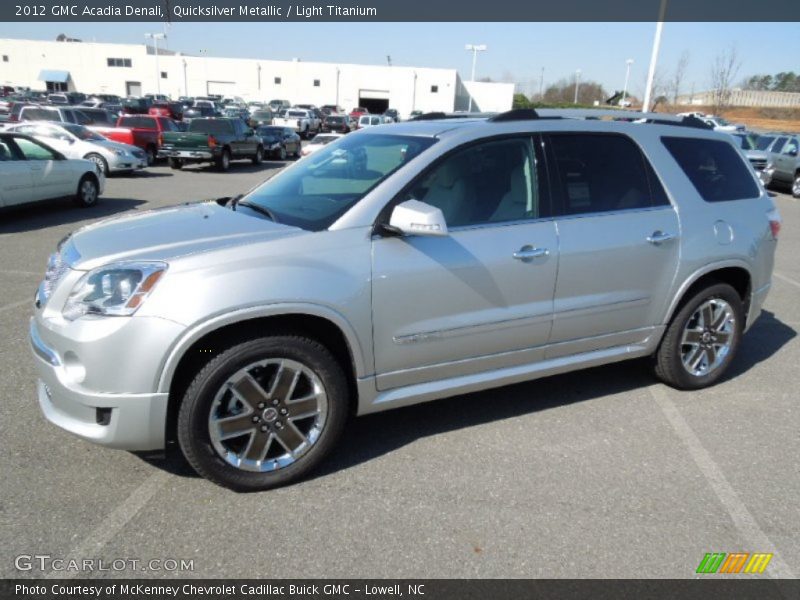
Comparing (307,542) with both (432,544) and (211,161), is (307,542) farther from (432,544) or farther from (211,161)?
(211,161)

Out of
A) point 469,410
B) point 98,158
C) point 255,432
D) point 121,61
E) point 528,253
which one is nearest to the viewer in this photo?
point 255,432

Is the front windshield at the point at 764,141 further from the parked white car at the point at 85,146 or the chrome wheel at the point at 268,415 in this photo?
the chrome wheel at the point at 268,415

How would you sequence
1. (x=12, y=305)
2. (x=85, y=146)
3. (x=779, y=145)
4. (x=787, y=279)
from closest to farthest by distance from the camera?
(x=12, y=305) → (x=787, y=279) → (x=85, y=146) → (x=779, y=145)

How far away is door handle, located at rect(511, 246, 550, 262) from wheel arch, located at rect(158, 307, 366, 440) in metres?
1.05

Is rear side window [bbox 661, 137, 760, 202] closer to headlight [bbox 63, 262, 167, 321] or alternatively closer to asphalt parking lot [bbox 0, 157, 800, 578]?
asphalt parking lot [bbox 0, 157, 800, 578]

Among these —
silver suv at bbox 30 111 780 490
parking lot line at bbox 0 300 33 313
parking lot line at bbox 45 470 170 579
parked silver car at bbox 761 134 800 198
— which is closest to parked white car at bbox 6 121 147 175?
parking lot line at bbox 0 300 33 313

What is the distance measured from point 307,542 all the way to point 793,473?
2698 mm

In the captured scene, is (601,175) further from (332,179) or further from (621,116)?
(332,179)

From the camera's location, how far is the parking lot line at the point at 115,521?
2.58 meters

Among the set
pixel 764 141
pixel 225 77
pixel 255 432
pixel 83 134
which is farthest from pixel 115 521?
pixel 225 77

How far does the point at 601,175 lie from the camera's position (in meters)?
3.85

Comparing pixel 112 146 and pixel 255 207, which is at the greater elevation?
Answer: pixel 255 207

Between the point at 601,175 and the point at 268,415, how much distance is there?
2503mm

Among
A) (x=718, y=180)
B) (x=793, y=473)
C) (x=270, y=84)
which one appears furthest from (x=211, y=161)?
Answer: (x=270, y=84)
